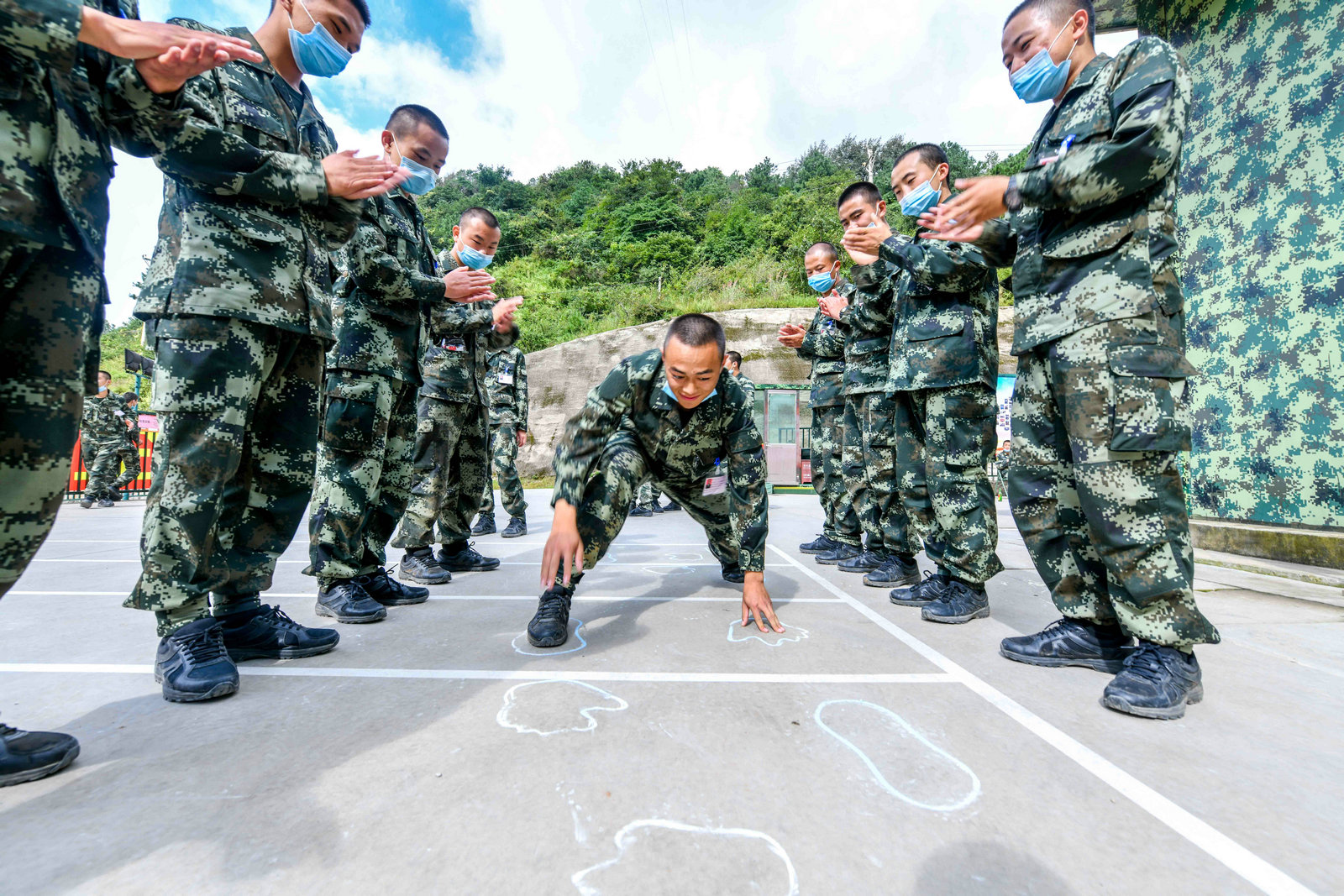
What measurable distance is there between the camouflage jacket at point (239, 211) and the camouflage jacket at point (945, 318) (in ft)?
7.83

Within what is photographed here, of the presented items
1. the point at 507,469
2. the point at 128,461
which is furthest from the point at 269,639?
the point at 128,461

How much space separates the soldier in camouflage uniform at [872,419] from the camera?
135 inches

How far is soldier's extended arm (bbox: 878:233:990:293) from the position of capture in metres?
2.69

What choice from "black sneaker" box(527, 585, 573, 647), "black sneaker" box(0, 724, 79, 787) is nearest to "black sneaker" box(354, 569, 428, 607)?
"black sneaker" box(527, 585, 573, 647)

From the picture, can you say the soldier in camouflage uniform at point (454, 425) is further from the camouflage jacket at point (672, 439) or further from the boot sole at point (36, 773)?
the boot sole at point (36, 773)

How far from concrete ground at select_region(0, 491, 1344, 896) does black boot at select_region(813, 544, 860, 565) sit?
1.74 m

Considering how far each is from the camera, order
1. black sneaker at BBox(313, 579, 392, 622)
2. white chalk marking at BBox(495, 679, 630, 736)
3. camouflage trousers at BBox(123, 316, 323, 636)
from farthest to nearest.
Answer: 1. black sneaker at BBox(313, 579, 392, 622)
2. camouflage trousers at BBox(123, 316, 323, 636)
3. white chalk marking at BBox(495, 679, 630, 736)

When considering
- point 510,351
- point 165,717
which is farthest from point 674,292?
point 165,717

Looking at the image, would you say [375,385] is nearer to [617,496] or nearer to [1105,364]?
[617,496]

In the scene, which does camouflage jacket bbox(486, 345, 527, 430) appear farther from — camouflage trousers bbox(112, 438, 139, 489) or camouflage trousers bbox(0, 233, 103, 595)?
camouflage trousers bbox(112, 438, 139, 489)

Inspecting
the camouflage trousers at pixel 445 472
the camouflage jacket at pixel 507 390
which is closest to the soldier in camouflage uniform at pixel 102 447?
the camouflage jacket at pixel 507 390

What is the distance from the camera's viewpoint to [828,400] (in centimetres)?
464

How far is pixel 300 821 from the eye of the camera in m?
1.09

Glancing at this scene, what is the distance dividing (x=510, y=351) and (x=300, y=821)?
5720mm
